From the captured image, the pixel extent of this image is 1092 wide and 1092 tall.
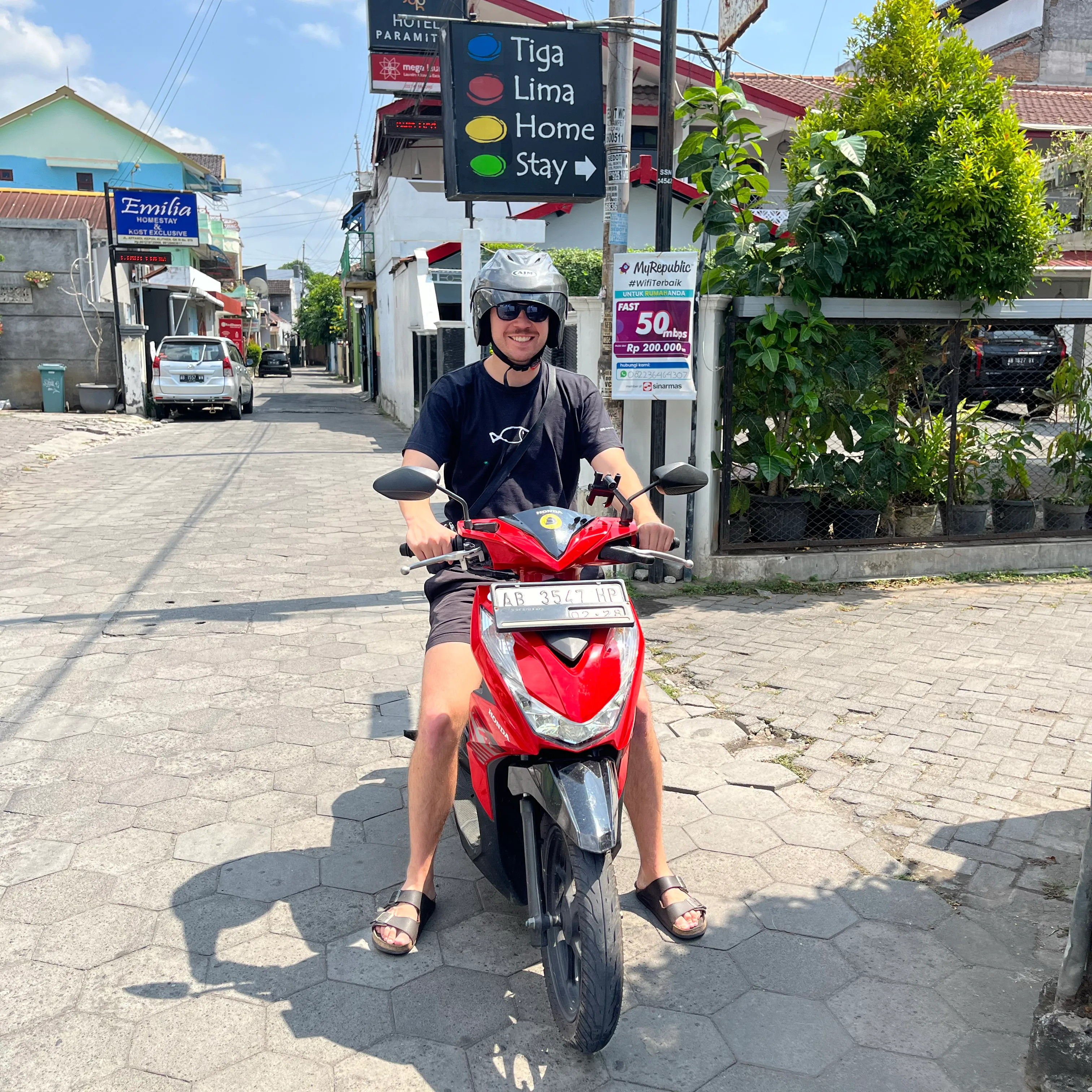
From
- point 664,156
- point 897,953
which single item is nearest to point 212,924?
point 897,953

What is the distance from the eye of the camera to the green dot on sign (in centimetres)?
781

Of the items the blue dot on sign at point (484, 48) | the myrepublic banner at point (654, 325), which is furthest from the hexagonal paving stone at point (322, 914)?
the blue dot on sign at point (484, 48)

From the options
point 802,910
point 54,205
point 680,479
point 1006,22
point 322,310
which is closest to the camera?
point 680,479

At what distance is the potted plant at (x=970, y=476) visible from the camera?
727 centimetres

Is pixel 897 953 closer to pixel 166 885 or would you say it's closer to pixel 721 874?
pixel 721 874

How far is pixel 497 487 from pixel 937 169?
184 inches

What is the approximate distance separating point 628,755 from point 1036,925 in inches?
53.7

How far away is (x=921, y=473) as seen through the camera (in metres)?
7.21

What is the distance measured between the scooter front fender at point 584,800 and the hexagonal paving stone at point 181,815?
66.3 inches

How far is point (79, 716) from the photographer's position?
4.50 m

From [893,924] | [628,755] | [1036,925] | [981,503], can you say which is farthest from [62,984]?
[981,503]

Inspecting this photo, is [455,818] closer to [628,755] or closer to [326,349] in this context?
[628,755]

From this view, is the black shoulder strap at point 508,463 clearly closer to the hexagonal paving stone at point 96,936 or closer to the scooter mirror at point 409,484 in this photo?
the scooter mirror at point 409,484

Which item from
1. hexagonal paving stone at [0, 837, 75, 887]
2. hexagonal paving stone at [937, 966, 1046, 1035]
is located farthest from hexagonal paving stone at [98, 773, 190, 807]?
hexagonal paving stone at [937, 966, 1046, 1035]
